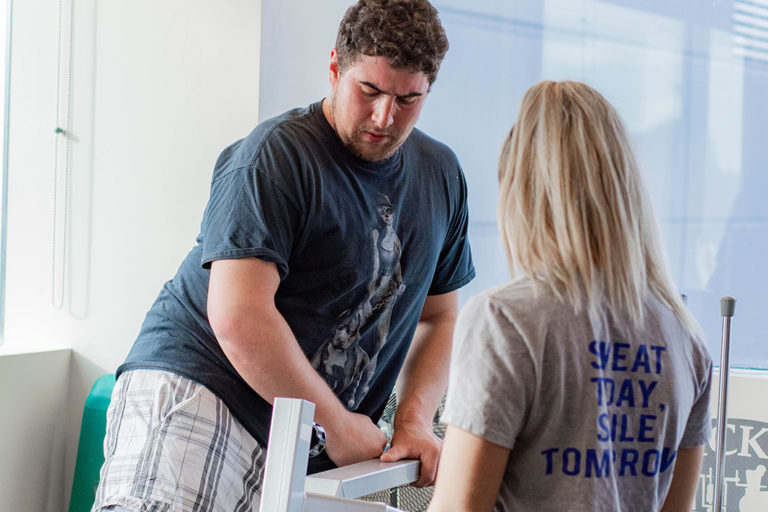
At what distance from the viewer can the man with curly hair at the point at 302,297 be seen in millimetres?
1351

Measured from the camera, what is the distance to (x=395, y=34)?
1435mm

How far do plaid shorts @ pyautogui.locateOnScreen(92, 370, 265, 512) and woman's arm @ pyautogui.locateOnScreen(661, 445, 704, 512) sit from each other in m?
0.74

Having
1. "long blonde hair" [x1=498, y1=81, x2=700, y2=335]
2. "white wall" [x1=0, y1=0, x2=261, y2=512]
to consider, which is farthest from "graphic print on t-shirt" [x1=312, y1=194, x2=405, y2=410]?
"white wall" [x1=0, y1=0, x2=261, y2=512]

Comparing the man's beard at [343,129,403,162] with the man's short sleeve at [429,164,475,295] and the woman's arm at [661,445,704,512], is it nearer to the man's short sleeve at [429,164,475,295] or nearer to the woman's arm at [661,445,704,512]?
the man's short sleeve at [429,164,475,295]

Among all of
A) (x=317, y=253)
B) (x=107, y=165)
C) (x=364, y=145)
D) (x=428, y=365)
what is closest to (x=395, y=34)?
(x=364, y=145)

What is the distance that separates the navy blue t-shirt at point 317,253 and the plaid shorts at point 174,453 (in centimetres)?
3

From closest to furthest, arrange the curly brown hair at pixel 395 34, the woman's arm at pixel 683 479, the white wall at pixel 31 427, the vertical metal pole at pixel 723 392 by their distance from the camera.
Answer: the woman's arm at pixel 683 479, the curly brown hair at pixel 395 34, the vertical metal pole at pixel 723 392, the white wall at pixel 31 427

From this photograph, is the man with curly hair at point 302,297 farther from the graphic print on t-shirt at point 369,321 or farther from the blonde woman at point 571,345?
the blonde woman at point 571,345

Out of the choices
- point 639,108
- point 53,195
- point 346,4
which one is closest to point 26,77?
point 53,195

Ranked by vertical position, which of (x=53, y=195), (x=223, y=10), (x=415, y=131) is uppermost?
(x=223, y=10)

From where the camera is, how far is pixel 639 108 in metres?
2.50

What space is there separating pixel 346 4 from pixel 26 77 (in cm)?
105

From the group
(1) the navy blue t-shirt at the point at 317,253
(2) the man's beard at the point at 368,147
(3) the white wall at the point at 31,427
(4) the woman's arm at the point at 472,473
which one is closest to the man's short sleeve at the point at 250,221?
(1) the navy blue t-shirt at the point at 317,253

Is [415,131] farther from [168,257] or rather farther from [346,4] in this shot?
[168,257]
